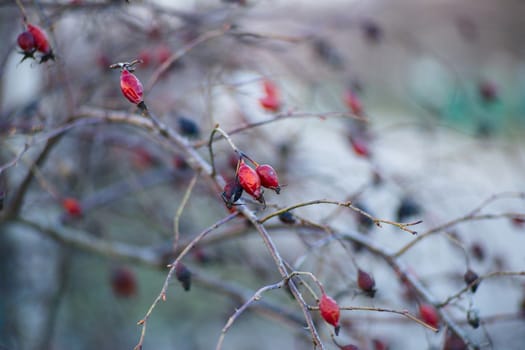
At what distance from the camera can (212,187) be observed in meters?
1.42

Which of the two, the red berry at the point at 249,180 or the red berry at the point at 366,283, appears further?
the red berry at the point at 366,283

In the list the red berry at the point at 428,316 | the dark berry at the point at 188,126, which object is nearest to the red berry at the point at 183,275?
the dark berry at the point at 188,126

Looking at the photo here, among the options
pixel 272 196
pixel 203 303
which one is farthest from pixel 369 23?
pixel 203 303

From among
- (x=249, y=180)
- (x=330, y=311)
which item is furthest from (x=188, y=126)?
(x=330, y=311)

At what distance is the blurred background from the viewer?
1676 mm

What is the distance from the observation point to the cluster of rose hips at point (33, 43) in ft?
3.96

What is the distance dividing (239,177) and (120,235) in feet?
9.70

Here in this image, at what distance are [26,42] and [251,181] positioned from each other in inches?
24.0

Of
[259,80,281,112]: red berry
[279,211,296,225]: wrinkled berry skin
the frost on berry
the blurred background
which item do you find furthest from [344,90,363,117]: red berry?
the frost on berry

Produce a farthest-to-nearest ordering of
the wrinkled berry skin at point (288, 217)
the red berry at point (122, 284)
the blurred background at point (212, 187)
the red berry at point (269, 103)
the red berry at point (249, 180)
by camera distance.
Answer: the red berry at point (122, 284)
the red berry at point (269, 103)
the blurred background at point (212, 187)
the wrinkled berry skin at point (288, 217)
the red berry at point (249, 180)

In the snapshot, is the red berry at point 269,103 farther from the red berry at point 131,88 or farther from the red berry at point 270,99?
the red berry at point 131,88

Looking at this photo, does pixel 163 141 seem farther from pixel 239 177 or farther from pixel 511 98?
pixel 511 98

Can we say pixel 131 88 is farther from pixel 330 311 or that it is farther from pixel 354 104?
pixel 354 104

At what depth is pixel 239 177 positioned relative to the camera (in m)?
1.00
